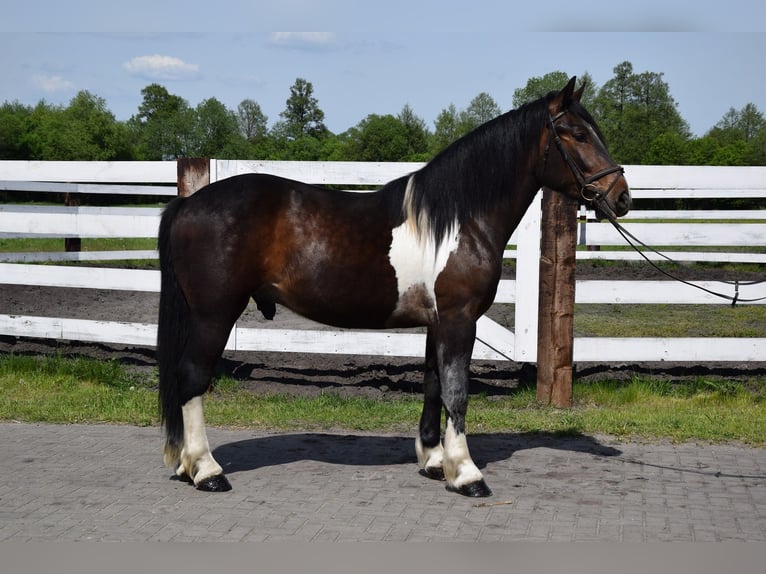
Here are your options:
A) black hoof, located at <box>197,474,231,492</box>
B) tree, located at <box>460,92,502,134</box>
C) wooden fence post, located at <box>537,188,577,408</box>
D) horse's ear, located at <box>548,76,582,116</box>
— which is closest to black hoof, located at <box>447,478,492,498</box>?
black hoof, located at <box>197,474,231,492</box>

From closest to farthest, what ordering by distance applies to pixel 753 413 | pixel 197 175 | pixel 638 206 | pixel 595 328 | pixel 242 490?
pixel 242 490 → pixel 753 413 → pixel 197 175 → pixel 595 328 → pixel 638 206

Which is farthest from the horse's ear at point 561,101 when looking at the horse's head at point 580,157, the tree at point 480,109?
the tree at point 480,109

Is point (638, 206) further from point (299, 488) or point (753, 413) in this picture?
point (299, 488)

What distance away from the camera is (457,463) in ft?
15.2

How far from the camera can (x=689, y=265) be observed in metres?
16.5

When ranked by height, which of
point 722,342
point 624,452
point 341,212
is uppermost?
point 341,212

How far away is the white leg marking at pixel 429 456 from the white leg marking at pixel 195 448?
126 centimetres

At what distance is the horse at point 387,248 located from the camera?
4629 mm

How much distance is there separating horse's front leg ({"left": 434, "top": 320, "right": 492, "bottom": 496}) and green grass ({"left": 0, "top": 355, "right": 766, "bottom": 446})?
4.69ft

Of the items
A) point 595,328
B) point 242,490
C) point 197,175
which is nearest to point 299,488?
point 242,490

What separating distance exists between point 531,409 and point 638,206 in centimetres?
1964

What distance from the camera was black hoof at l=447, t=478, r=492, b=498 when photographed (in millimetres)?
4512

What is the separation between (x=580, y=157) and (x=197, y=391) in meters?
2.62

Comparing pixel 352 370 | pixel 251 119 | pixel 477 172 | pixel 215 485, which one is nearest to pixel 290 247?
pixel 477 172
